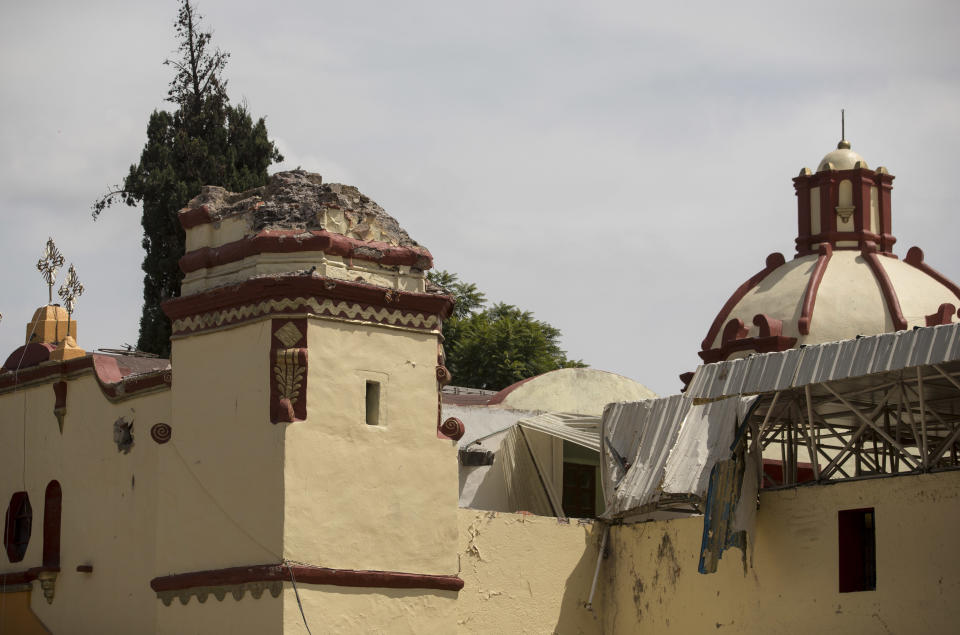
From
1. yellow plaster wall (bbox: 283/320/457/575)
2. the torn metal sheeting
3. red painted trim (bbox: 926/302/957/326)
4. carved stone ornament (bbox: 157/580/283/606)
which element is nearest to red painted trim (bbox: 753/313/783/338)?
red painted trim (bbox: 926/302/957/326)

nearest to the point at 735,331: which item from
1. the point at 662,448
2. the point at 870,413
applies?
the point at 662,448

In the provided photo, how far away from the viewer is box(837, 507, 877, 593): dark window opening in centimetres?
1548

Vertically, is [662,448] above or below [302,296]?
below

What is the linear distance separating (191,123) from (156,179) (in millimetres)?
2056

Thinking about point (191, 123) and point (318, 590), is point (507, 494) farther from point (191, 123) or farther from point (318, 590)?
point (191, 123)

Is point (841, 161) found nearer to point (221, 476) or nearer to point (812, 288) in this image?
point (812, 288)

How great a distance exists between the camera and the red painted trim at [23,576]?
18.2m

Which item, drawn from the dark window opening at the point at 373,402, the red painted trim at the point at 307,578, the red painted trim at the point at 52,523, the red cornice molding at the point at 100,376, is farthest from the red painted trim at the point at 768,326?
the red painted trim at the point at 52,523

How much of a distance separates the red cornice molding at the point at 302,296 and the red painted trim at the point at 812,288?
32.1ft

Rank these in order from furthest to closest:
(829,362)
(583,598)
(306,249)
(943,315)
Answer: (943,315), (583,598), (829,362), (306,249)

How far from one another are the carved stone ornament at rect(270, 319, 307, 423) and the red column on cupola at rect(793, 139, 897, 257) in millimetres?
13492

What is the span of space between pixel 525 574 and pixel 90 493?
4827 mm

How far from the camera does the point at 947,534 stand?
14.6m

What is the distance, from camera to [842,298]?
24.9 m
